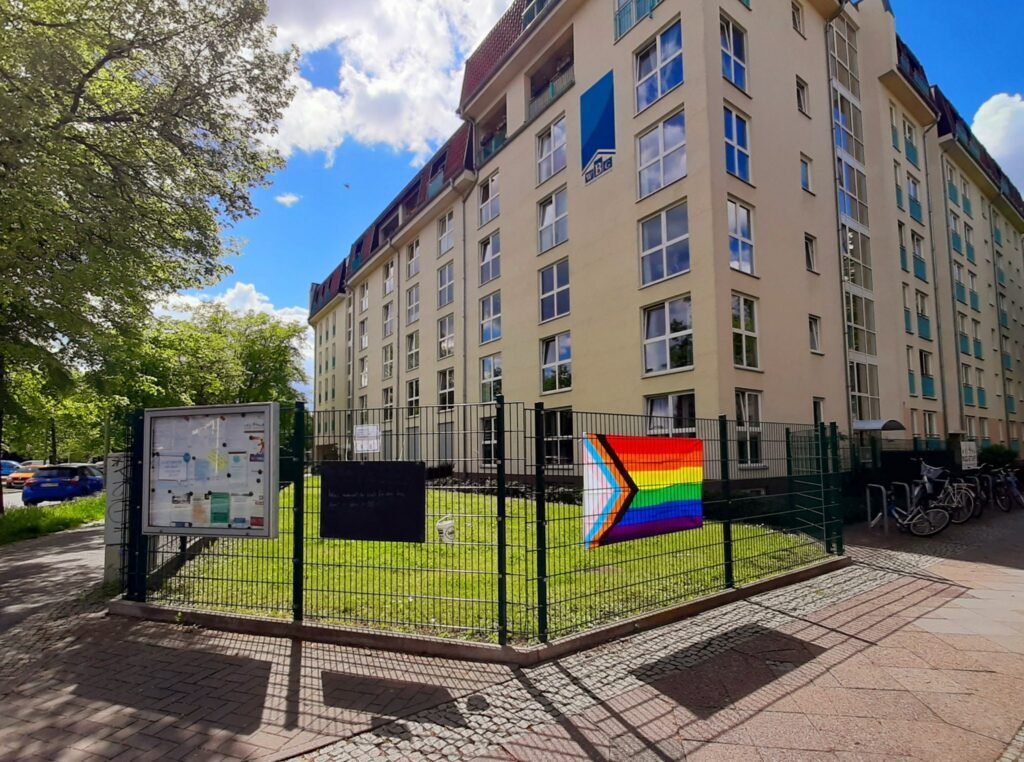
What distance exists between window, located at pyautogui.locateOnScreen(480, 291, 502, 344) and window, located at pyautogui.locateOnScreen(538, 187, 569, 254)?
3419 mm

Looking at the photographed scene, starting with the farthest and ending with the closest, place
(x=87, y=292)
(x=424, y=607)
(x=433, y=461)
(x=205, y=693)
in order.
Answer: (x=87, y=292) < (x=424, y=607) < (x=433, y=461) < (x=205, y=693)

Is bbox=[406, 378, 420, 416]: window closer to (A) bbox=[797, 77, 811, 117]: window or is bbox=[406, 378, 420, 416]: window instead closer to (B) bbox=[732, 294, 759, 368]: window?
(B) bbox=[732, 294, 759, 368]: window

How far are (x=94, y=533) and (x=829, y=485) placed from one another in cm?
1524

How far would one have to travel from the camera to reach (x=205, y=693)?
4.13 meters

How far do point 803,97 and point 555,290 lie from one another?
1018 cm

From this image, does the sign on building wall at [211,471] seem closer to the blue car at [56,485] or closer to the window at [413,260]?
the blue car at [56,485]

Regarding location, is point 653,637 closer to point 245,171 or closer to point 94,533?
point 245,171

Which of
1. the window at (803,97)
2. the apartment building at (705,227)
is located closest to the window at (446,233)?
the apartment building at (705,227)

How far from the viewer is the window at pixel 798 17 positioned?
18.8 m

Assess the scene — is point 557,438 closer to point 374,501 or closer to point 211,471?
point 374,501

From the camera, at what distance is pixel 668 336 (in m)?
15.3

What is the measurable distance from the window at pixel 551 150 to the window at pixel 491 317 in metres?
5.03

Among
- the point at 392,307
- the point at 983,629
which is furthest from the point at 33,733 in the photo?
the point at 392,307

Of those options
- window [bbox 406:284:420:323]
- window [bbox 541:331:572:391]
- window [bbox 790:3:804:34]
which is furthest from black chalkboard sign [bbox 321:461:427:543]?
window [bbox 406:284:420:323]
